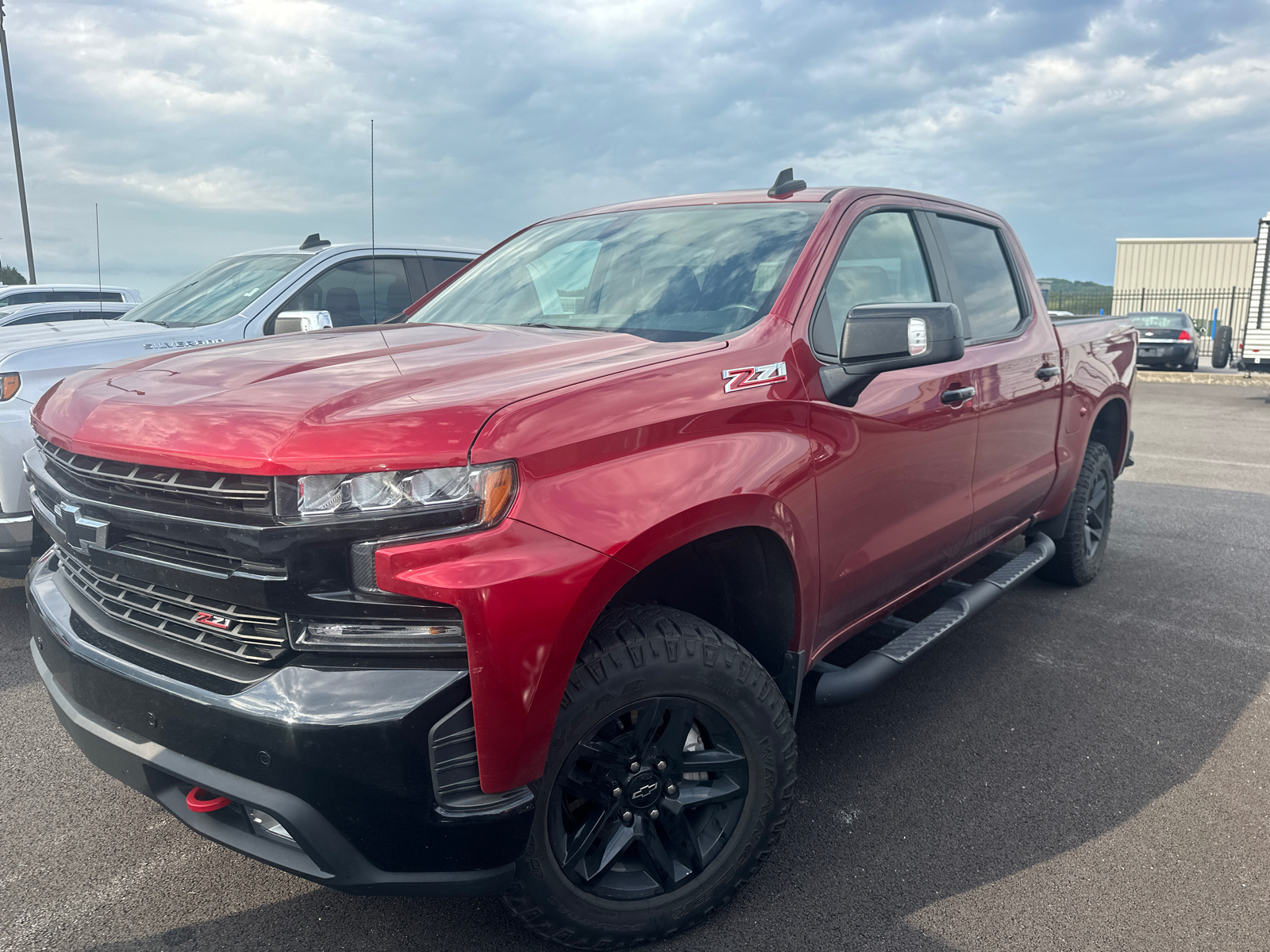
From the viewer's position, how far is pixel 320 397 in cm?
191

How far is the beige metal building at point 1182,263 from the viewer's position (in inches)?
1328

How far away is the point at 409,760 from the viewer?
5.64ft

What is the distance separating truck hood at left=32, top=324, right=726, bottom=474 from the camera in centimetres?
175

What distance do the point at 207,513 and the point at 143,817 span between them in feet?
4.71

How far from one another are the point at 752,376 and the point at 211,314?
4580 millimetres

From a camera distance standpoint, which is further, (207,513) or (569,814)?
(569,814)

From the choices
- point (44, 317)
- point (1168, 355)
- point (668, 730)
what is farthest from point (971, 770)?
point (1168, 355)

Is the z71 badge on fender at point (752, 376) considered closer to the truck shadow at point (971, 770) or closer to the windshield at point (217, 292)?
the truck shadow at point (971, 770)

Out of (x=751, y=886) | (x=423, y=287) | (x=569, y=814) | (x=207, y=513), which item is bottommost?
(x=751, y=886)

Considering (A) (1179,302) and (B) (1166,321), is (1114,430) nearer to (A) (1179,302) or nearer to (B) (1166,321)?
(B) (1166,321)

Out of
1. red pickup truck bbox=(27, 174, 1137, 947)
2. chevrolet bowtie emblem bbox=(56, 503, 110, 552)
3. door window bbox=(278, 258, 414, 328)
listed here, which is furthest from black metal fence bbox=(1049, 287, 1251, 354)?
chevrolet bowtie emblem bbox=(56, 503, 110, 552)

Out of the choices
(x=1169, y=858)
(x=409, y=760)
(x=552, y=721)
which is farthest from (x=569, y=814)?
(x=1169, y=858)

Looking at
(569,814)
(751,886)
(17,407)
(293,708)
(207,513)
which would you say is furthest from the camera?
(17,407)

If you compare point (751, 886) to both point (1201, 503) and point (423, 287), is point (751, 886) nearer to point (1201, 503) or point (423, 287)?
point (423, 287)
